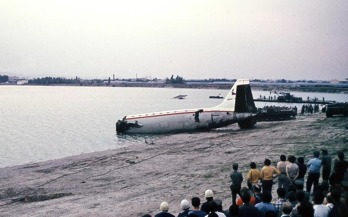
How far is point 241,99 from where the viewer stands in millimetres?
45656

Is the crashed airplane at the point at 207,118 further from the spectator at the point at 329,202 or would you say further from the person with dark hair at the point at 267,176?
the spectator at the point at 329,202

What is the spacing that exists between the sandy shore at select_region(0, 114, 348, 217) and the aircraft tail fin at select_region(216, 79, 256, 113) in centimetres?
978

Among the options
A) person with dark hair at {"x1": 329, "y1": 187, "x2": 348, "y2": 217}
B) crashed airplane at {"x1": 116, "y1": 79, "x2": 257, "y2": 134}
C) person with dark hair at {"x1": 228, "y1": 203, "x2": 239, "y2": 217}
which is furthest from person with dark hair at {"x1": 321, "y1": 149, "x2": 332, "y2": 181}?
crashed airplane at {"x1": 116, "y1": 79, "x2": 257, "y2": 134}

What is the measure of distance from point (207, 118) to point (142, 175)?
24664 mm

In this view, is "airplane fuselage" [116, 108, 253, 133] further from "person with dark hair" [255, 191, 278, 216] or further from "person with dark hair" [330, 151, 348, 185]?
"person with dark hair" [255, 191, 278, 216]

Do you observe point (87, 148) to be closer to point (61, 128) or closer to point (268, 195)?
point (61, 128)

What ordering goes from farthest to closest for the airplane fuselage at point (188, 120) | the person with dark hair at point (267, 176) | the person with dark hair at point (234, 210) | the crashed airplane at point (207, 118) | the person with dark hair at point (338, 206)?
the airplane fuselage at point (188, 120) → the crashed airplane at point (207, 118) → the person with dark hair at point (267, 176) → the person with dark hair at point (338, 206) → the person with dark hair at point (234, 210)

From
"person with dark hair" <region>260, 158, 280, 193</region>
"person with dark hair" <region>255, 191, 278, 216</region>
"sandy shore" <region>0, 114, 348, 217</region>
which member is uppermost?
"person with dark hair" <region>255, 191, 278, 216</region>

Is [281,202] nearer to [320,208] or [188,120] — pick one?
[320,208]

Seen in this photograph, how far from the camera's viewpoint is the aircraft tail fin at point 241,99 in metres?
45.6

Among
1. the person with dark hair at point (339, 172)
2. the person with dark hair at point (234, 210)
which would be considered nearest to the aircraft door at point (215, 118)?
the person with dark hair at point (339, 172)

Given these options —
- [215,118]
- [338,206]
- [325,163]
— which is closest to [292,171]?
[325,163]

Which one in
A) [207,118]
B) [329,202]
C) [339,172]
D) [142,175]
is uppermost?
[329,202]

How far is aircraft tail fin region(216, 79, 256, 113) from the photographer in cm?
4562
